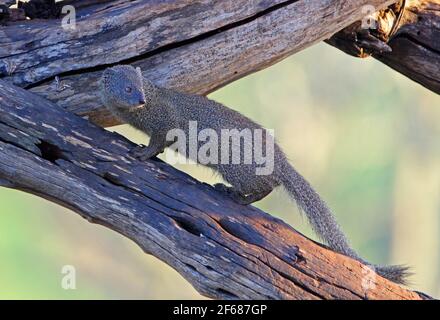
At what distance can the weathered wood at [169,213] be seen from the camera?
2652 mm

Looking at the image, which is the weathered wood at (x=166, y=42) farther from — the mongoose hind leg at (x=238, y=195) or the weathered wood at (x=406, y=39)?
the mongoose hind leg at (x=238, y=195)

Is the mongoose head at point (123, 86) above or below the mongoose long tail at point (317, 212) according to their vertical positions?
above

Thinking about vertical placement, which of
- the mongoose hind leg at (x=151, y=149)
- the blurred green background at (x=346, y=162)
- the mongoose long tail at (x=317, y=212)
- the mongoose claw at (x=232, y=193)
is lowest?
the blurred green background at (x=346, y=162)

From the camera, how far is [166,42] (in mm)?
3133

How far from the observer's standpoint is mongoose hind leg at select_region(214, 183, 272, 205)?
2973mm

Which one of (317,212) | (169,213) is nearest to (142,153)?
(169,213)

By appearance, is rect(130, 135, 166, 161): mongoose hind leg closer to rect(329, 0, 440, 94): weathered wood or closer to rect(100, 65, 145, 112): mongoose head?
rect(100, 65, 145, 112): mongoose head

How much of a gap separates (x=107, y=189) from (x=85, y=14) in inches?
32.3

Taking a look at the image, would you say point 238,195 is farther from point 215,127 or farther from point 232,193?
point 215,127

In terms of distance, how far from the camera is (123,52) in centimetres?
313

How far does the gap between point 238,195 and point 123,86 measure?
67 centimetres

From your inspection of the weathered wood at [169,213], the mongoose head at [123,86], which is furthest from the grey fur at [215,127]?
the weathered wood at [169,213]

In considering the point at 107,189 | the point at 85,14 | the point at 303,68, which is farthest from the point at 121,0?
the point at 303,68
